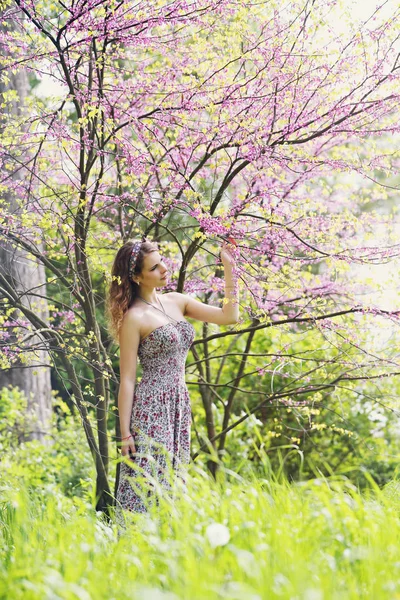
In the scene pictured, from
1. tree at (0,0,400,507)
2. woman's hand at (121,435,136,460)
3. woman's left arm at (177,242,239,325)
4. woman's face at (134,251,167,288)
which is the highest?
tree at (0,0,400,507)

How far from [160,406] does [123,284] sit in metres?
0.64

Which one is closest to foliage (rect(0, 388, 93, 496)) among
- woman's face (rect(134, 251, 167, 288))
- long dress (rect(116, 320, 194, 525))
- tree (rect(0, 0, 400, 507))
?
tree (rect(0, 0, 400, 507))

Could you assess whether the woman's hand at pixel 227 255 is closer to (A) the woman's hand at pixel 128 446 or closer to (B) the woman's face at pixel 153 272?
(B) the woman's face at pixel 153 272

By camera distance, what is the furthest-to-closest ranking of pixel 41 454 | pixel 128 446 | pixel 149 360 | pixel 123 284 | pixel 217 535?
pixel 41 454 → pixel 123 284 → pixel 149 360 → pixel 128 446 → pixel 217 535

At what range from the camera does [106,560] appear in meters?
2.39

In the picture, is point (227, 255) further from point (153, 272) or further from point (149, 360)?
point (149, 360)

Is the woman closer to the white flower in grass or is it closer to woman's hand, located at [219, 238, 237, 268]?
woman's hand, located at [219, 238, 237, 268]

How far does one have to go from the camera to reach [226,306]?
159 inches

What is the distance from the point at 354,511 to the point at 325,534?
0.25 meters

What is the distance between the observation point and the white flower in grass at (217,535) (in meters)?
2.08

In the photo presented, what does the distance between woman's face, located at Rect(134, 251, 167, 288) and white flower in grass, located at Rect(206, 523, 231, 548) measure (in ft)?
6.52

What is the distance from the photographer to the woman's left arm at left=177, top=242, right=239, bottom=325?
398 centimetres

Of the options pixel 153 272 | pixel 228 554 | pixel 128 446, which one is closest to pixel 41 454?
pixel 128 446

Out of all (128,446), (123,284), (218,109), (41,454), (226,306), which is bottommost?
(41,454)
